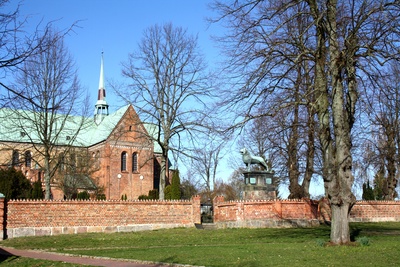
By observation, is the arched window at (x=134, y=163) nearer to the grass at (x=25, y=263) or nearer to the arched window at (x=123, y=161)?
the arched window at (x=123, y=161)

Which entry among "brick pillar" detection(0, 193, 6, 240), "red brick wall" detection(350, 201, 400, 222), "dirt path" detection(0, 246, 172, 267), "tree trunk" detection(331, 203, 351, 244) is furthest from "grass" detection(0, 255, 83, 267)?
"red brick wall" detection(350, 201, 400, 222)

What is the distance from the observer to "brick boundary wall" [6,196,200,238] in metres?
25.3

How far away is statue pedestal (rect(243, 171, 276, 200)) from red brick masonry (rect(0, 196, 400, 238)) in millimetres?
2266

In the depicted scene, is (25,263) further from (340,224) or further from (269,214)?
(269,214)

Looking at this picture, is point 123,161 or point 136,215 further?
point 123,161

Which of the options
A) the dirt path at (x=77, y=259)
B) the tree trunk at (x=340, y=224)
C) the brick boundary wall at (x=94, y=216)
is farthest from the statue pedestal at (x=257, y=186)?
the dirt path at (x=77, y=259)

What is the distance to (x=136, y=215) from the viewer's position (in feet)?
94.0

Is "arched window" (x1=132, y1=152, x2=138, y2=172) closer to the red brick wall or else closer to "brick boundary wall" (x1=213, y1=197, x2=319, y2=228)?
"brick boundary wall" (x1=213, y1=197, x2=319, y2=228)

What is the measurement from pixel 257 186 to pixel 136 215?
26.8ft

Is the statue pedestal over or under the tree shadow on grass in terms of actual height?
over

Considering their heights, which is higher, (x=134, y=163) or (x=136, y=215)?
(x=134, y=163)


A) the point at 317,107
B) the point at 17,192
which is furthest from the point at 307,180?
the point at 17,192

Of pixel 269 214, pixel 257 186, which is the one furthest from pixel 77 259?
pixel 257 186

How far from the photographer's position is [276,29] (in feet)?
52.1
